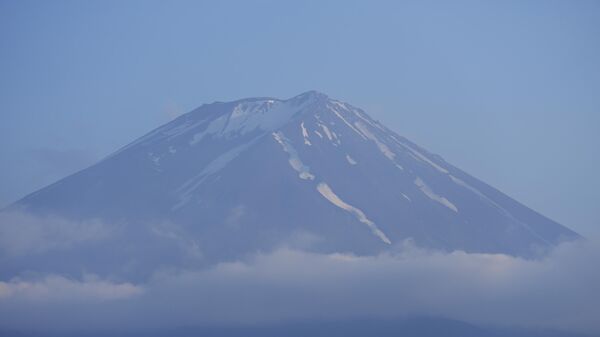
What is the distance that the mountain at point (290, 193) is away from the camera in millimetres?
108938

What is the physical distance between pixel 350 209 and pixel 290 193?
230 inches

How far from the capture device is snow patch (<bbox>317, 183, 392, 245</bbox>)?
354ft

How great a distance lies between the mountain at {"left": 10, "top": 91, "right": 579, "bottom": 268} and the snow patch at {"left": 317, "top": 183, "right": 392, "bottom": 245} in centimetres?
12

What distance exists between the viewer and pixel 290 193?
111 metres

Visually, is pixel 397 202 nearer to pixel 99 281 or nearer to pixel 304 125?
pixel 304 125

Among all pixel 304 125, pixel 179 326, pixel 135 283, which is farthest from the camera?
pixel 304 125

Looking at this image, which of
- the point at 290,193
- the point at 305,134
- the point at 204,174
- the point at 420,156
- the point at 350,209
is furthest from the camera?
the point at 420,156

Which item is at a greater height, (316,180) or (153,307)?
(316,180)

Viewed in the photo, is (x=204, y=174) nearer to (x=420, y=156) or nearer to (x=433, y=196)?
(x=420, y=156)

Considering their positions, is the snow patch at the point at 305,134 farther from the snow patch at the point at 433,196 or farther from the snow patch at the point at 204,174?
the snow patch at the point at 433,196

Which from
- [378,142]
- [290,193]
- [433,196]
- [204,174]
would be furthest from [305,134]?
[433,196]

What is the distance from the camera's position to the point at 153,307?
103000 mm

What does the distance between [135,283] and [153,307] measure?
18.6 feet

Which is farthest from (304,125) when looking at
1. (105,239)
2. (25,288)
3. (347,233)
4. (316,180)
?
(25,288)
